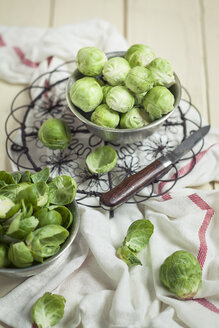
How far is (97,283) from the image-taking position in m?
1.75

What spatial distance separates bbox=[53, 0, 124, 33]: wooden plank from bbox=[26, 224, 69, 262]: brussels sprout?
170 cm

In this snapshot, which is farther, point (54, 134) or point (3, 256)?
point (54, 134)

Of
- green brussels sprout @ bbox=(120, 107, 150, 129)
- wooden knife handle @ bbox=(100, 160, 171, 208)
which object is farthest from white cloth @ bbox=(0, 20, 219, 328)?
green brussels sprout @ bbox=(120, 107, 150, 129)

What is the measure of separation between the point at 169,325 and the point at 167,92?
3.32 ft

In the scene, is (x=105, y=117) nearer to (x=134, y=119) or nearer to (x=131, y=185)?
(x=134, y=119)

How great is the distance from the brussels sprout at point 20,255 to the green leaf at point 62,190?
A: 29 centimetres

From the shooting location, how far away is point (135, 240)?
175cm

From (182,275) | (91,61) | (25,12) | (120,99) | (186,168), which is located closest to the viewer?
(182,275)

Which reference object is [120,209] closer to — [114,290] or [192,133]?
[114,290]

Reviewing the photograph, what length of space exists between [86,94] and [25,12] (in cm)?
131

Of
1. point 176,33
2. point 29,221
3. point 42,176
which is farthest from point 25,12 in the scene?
point 29,221

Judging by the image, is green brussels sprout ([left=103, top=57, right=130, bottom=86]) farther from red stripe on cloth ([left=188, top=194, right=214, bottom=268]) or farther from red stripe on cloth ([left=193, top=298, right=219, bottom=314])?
red stripe on cloth ([left=193, top=298, right=219, bottom=314])

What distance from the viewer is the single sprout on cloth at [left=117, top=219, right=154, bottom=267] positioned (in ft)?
5.69

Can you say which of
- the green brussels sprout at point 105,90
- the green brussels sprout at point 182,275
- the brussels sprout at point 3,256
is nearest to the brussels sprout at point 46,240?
the brussels sprout at point 3,256
